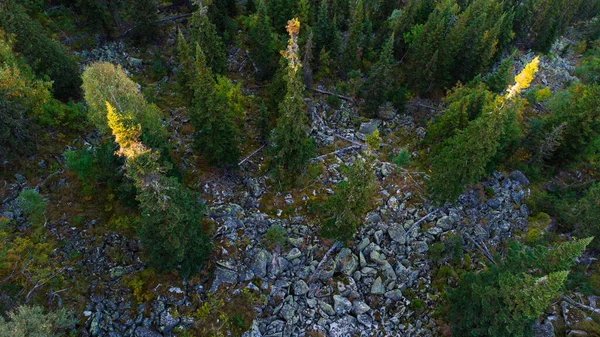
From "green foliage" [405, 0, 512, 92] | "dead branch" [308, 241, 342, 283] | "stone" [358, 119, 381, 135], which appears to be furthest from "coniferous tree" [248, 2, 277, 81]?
"dead branch" [308, 241, 342, 283]

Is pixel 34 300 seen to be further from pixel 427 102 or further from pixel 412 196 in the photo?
pixel 427 102

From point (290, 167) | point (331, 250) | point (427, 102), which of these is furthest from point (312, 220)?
point (427, 102)

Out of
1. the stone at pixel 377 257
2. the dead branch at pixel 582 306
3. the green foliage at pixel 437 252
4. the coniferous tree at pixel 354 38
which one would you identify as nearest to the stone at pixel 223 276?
the stone at pixel 377 257

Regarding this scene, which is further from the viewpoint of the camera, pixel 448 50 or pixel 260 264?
pixel 448 50

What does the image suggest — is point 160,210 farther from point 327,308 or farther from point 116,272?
point 327,308

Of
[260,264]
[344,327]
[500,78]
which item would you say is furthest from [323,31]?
[344,327]

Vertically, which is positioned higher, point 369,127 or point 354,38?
point 354,38
